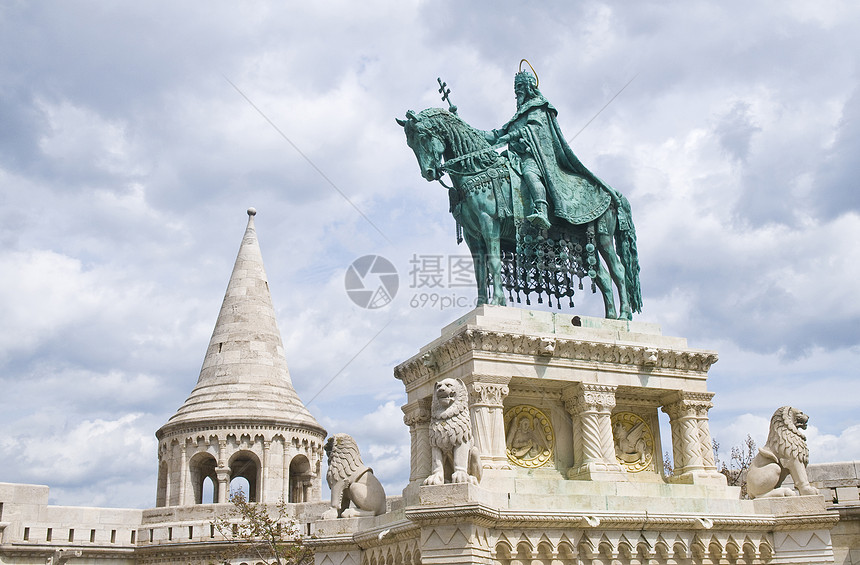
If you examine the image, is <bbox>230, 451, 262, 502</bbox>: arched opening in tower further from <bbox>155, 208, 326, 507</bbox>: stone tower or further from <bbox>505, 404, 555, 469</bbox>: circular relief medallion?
<bbox>505, 404, 555, 469</bbox>: circular relief medallion

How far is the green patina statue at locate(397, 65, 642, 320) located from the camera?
1502 cm

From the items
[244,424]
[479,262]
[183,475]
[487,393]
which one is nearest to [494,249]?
[479,262]

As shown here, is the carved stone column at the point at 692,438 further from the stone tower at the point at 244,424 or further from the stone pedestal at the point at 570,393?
the stone tower at the point at 244,424

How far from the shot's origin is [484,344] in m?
13.6

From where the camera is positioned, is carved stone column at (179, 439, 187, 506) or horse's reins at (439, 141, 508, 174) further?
carved stone column at (179, 439, 187, 506)

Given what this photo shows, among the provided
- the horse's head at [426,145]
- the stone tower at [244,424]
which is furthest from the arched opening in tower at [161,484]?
the horse's head at [426,145]

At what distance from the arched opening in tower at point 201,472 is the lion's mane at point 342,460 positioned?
791 inches

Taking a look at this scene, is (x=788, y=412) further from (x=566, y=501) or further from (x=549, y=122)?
(x=549, y=122)

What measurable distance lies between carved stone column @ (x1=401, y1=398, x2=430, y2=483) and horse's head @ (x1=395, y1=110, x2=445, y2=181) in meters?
Answer: 3.90

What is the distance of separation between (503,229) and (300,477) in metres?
23.3

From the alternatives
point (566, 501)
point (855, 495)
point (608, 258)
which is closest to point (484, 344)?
point (566, 501)

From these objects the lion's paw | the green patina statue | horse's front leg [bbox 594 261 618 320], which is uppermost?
the green patina statue

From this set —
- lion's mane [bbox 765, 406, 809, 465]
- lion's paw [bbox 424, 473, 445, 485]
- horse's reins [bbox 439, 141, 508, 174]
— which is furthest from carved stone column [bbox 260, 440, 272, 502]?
lion's paw [bbox 424, 473, 445, 485]

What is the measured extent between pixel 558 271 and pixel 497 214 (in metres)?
1.62
